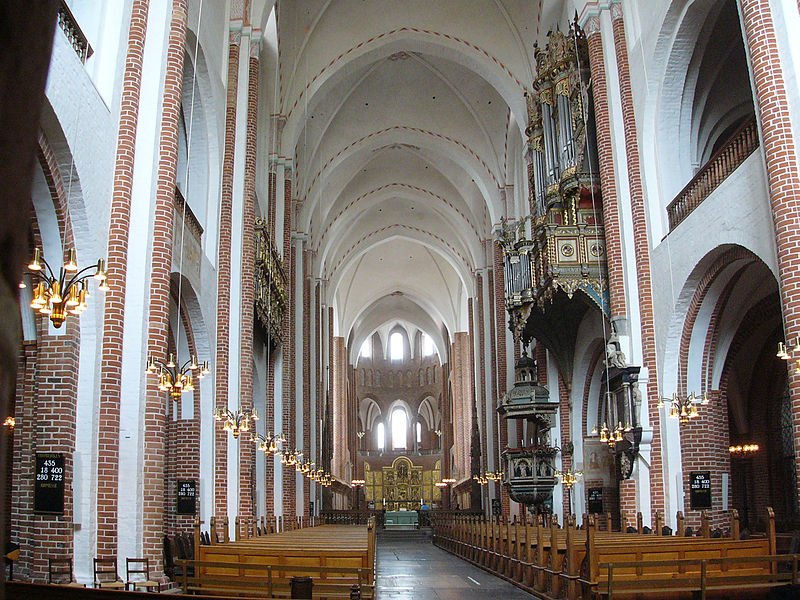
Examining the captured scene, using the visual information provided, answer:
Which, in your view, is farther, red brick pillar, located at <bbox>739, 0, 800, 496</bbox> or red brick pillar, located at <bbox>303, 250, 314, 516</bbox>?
red brick pillar, located at <bbox>303, 250, 314, 516</bbox>

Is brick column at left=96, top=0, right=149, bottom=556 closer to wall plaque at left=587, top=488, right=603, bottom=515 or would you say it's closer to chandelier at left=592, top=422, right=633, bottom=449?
chandelier at left=592, top=422, right=633, bottom=449

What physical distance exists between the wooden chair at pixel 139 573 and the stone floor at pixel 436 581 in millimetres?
3371

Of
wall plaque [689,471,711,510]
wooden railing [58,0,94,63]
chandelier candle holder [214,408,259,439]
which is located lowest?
wall plaque [689,471,711,510]

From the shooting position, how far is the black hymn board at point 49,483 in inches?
364

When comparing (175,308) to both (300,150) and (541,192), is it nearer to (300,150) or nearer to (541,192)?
(541,192)

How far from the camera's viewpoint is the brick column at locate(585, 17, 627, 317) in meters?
16.7

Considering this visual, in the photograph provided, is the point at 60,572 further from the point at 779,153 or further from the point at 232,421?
the point at 779,153

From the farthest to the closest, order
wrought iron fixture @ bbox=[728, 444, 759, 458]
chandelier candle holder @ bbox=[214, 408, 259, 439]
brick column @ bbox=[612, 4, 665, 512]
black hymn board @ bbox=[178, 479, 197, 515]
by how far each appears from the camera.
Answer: wrought iron fixture @ bbox=[728, 444, 759, 458] < brick column @ bbox=[612, 4, 665, 512] < chandelier candle holder @ bbox=[214, 408, 259, 439] < black hymn board @ bbox=[178, 479, 197, 515]

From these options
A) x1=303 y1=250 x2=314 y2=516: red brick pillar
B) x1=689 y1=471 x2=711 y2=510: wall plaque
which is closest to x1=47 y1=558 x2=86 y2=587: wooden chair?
x1=689 y1=471 x2=711 y2=510: wall plaque

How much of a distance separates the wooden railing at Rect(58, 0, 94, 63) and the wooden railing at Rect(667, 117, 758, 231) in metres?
8.84

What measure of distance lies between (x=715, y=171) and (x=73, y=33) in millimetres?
9457

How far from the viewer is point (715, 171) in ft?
43.4

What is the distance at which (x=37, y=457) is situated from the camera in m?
9.34

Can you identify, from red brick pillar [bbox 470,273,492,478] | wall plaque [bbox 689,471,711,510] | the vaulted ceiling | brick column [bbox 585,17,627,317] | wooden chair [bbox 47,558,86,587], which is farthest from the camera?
red brick pillar [bbox 470,273,492,478]
